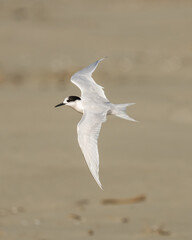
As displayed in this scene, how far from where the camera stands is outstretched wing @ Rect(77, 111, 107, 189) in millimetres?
4452

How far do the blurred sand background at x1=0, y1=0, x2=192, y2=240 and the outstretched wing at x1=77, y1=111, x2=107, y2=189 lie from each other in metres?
1.53

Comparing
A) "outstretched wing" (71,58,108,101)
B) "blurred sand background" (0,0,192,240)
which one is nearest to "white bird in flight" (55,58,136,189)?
"outstretched wing" (71,58,108,101)

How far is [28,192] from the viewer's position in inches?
301

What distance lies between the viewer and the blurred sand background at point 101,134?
685 centimetres

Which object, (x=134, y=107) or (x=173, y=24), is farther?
(x=173, y=24)

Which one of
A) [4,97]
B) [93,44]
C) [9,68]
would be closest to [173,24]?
[93,44]

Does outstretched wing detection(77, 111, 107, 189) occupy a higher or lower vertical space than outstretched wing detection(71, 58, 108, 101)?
lower

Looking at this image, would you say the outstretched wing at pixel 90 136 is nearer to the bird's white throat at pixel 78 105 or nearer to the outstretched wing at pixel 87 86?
the bird's white throat at pixel 78 105

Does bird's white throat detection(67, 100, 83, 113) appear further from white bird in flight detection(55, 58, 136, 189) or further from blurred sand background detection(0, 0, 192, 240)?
blurred sand background detection(0, 0, 192, 240)

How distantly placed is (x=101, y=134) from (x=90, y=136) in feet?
16.5

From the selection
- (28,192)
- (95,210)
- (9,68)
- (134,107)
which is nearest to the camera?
(95,210)

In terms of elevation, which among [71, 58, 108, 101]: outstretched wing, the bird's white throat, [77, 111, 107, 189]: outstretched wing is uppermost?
[71, 58, 108, 101]: outstretched wing

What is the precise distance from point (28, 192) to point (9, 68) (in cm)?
627

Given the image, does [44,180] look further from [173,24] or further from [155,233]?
[173,24]
